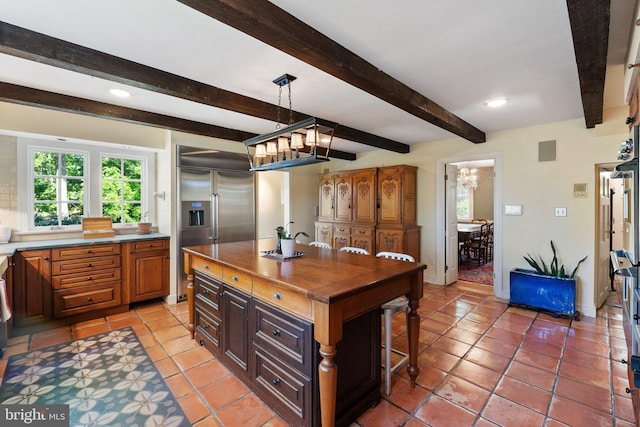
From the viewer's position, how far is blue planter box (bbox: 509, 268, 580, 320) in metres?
3.34

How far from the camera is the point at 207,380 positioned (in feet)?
7.28

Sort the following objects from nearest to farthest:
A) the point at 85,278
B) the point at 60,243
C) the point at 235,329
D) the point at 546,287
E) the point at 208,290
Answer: the point at 235,329 < the point at 208,290 < the point at 60,243 < the point at 85,278 < the point at 546,287

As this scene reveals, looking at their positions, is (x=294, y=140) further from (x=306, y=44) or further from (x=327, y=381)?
(x=327, y=381)

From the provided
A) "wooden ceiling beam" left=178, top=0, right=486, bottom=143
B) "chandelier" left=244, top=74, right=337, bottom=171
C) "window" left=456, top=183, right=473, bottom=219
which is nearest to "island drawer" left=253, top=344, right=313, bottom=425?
"chandelier" left=244, top=74, right=337, bottom=171

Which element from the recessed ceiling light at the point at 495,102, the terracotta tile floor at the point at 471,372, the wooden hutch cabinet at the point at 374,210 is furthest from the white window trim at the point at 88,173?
the recessed ceiling light at the point at 495,102

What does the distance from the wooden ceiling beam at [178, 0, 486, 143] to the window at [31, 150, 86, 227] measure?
12.2 feet

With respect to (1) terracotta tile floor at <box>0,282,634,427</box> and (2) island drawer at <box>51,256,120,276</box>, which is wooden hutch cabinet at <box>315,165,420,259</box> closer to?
(1) terracotta tile floor at <box>0,282,634,427</box>

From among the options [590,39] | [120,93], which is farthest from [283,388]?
[120,93]

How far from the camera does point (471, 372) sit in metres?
2.30

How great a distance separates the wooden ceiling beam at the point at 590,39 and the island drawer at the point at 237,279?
2298 mm

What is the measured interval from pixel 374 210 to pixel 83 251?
3.99 meters

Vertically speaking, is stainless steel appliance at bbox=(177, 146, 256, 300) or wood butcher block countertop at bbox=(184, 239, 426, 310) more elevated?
stainless steel appliance at bbox=(177, 146, 256, 300)

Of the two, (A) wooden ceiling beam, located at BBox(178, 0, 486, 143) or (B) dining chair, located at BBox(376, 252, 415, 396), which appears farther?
(B) dining chair, located at BBox(376, 252, 415, 396)

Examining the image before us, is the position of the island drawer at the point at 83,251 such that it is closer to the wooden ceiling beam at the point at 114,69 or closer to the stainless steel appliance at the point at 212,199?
the stainless steel appliance at the point at 212,199
